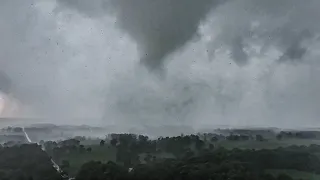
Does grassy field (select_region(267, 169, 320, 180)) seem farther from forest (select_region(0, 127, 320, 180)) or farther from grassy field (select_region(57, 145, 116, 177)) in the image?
grassy field (select_region(57, 145, 116, 177))

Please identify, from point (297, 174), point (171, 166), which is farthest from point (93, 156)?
point (297, 174)

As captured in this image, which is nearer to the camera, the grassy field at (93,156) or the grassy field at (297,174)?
the grassy field at (297,174)

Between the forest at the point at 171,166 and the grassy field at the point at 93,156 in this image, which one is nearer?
the forest at the point at 171,166

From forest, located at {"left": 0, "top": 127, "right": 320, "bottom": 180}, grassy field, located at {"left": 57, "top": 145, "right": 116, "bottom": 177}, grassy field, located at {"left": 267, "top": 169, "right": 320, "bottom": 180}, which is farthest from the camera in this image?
grassy field, located at {"left": 57, "top": 145, "right": 116, "bottom": 177}

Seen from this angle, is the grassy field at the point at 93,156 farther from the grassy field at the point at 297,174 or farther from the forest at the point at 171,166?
the grassy field at the point at 297,174

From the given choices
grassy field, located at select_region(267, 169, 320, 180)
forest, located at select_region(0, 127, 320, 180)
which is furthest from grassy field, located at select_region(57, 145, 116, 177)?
grassy field, located at select_region(267, 169, 320, 180)

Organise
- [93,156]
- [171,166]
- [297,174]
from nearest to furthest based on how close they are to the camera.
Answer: [297,174] < [171,166] < [93,156]

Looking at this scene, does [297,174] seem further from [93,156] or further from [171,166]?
[93,156]

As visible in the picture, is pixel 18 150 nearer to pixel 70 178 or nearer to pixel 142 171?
pixel 70 178

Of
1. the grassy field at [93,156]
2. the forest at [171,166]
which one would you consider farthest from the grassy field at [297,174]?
the grassy field at [93,156]

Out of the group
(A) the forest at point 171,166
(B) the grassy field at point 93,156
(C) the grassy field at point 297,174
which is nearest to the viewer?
(A) the forest at point 171,166

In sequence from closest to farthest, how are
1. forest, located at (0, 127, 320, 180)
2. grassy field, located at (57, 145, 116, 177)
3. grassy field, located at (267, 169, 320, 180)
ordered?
1. forest, located at (0, 127, 320, 180)
2. grassy field, located at (267, 169, 320, 180)
3. grassy field, located at (57, 145, 116, 177)

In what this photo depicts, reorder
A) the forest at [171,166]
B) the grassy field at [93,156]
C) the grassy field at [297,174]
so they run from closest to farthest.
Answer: the forest at [171,166], the grassy field at [297,174], the grassy field at [93,156]
